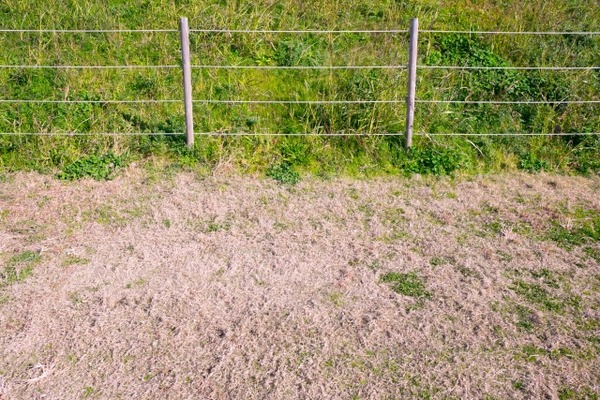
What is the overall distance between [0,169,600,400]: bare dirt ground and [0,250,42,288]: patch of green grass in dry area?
2 cm

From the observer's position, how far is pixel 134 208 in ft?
21.7

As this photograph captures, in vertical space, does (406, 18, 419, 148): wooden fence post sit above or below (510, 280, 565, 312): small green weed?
above

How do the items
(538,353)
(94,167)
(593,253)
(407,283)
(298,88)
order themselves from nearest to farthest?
(538,353) → (407,283) → (593,253) → (94,167) → (298,88)

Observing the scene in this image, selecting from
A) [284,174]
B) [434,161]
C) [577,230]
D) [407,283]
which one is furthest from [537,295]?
[284,174]

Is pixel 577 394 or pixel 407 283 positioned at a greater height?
pixel 407 283

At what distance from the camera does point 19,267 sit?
18.2 feet

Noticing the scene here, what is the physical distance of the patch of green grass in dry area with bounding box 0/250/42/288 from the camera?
538 centimetres

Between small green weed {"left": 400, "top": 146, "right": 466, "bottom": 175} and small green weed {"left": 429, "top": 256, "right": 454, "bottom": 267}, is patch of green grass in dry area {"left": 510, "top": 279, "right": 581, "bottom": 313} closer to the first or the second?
small green weed {"left": 429, "top": 256, "right": 454, "bottom": 267}

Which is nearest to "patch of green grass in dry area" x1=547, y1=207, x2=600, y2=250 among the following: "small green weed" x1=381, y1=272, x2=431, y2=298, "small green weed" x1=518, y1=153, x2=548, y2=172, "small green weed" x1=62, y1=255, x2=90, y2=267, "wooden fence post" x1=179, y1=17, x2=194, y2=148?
"small green weed" x1=518, y1=153, x2=548, y2=172

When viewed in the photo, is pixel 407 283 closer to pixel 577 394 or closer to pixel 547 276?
pixel 547 276

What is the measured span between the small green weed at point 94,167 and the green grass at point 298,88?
0.02 m

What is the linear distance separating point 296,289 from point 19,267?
2.28m

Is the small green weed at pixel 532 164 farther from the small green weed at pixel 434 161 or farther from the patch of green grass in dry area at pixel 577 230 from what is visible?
the patch of green grass in dry area at pixel 577 230

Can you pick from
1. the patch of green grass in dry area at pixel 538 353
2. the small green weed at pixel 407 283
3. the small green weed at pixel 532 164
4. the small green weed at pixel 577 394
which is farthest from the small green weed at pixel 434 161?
the small green weed at pixel 577 394
